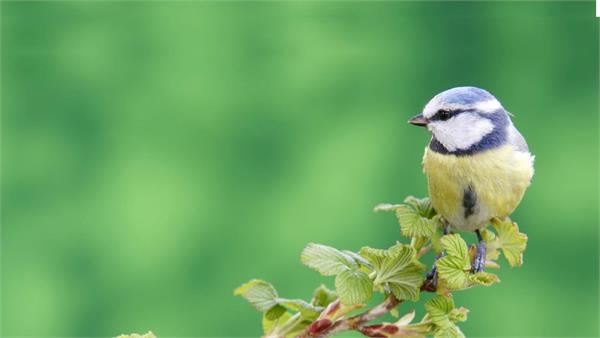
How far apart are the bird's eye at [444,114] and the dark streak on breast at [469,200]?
7 centimetres

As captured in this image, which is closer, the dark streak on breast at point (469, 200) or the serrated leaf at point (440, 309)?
the serrated leaf at point (440, 309)

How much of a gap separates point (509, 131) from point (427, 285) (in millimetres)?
247

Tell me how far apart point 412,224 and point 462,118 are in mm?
138

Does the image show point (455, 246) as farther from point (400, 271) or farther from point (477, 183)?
point (477, 183)

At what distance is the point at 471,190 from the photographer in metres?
0.61

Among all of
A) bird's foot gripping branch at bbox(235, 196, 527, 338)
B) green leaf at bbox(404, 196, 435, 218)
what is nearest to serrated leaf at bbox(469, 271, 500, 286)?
bird's foot gripping branch at bbox(235, 196, 527, 338)

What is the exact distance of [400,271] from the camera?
441 millimetres

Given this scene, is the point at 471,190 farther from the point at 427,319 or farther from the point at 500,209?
the point at 427,319

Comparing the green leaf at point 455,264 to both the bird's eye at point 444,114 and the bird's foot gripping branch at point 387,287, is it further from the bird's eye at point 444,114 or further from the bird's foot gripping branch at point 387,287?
the bird's eye at point 444,114

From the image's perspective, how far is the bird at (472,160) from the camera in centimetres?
58

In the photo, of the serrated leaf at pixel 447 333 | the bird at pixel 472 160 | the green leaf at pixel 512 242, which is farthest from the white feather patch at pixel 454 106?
the serrated leaf at pixel 447 333

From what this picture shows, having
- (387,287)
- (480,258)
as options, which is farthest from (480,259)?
(387,287)

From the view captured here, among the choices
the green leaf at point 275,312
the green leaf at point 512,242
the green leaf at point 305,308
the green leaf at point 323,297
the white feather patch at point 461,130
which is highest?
the white feather patch at point 461,130

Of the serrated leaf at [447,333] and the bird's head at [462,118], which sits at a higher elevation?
the bird's head at [462,118]
